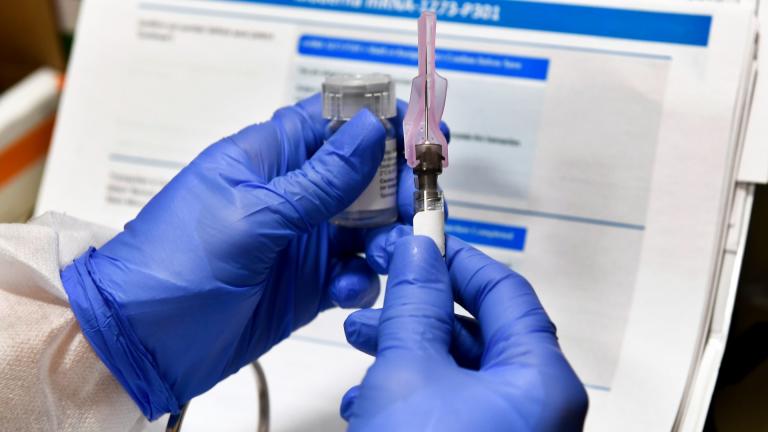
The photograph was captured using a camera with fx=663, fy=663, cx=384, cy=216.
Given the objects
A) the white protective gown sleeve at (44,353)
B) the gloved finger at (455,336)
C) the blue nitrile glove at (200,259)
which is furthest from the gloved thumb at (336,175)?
the white protective gown sleeve at (44,353)

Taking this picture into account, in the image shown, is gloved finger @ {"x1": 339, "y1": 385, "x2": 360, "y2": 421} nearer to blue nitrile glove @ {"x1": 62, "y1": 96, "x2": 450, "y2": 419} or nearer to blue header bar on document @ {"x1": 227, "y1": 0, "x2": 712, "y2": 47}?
blue nitrile glove @ {"x1": 62, "y1": 96, "x2": 450, "y2": 419}

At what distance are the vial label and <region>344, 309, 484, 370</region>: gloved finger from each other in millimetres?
106

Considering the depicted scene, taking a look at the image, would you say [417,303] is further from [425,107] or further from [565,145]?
[565,145]

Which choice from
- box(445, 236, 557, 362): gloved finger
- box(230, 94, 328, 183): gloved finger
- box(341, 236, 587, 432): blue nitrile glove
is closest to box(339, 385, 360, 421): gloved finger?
box(341, 236, 587, 432): blue nitrile glove

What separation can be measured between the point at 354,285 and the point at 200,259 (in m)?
0.15

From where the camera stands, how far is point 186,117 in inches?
33.9

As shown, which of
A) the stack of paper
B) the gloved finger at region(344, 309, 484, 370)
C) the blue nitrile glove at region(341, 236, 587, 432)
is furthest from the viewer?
the stack of paper

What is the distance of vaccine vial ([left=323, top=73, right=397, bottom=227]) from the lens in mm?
599

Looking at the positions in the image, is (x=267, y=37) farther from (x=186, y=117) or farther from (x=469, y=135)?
(x=469, y=135)

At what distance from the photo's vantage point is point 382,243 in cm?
62

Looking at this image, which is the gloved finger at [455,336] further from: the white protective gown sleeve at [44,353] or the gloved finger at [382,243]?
the white protective gown sleeve at [44,353]

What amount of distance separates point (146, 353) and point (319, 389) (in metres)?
0.25

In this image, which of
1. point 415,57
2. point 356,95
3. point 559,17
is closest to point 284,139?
point 356,95

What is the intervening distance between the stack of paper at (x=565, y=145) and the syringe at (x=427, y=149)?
24cm
